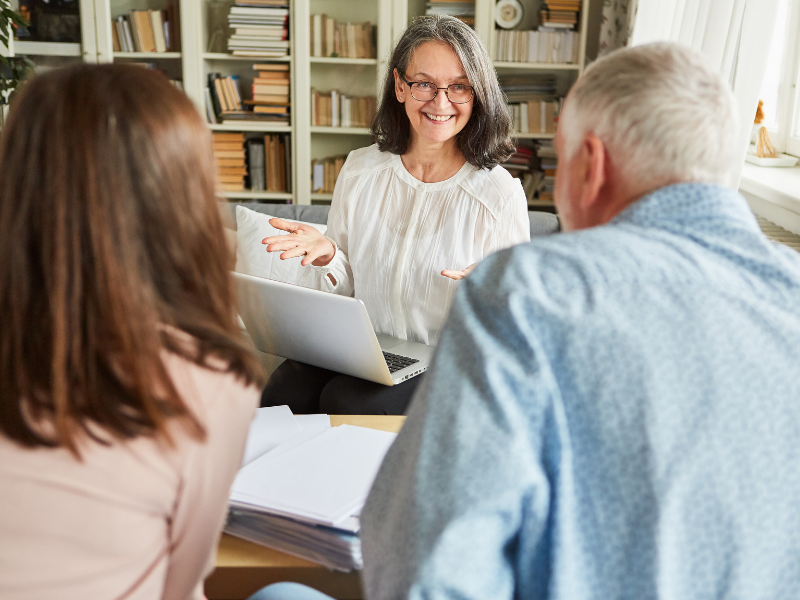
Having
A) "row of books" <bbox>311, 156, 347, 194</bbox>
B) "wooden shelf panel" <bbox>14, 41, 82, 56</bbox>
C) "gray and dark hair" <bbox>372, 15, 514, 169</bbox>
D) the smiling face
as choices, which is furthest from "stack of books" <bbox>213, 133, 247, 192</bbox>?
the smiling face

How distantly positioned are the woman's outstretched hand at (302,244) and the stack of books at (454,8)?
2.19 meters

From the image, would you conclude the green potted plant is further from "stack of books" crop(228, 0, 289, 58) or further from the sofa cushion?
the sofa cushion

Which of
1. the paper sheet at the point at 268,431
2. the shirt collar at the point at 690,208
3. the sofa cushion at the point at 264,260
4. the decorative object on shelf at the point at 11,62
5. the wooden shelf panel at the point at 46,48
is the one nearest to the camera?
the shirt collar at the point at 690,208

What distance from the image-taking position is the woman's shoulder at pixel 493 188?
6.09 ft

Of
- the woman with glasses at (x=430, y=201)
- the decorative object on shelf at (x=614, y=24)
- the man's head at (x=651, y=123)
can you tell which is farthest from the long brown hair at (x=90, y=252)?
the decorative object on shelf at (x=614, y=24)

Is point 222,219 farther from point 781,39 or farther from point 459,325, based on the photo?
point 781,39

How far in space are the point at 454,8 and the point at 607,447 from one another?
3.39 metres

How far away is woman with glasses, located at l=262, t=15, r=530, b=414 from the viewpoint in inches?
72.7

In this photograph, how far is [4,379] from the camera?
24.5 inches

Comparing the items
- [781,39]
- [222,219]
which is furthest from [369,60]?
[222,219]

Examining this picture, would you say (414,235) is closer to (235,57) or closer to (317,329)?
(317,329)

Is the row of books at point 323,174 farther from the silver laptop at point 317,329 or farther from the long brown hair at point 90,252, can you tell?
the long brown hair at point 90,252

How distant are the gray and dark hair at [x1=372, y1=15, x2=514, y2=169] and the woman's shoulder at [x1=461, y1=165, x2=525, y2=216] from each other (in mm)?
29

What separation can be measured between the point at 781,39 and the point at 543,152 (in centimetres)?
128
